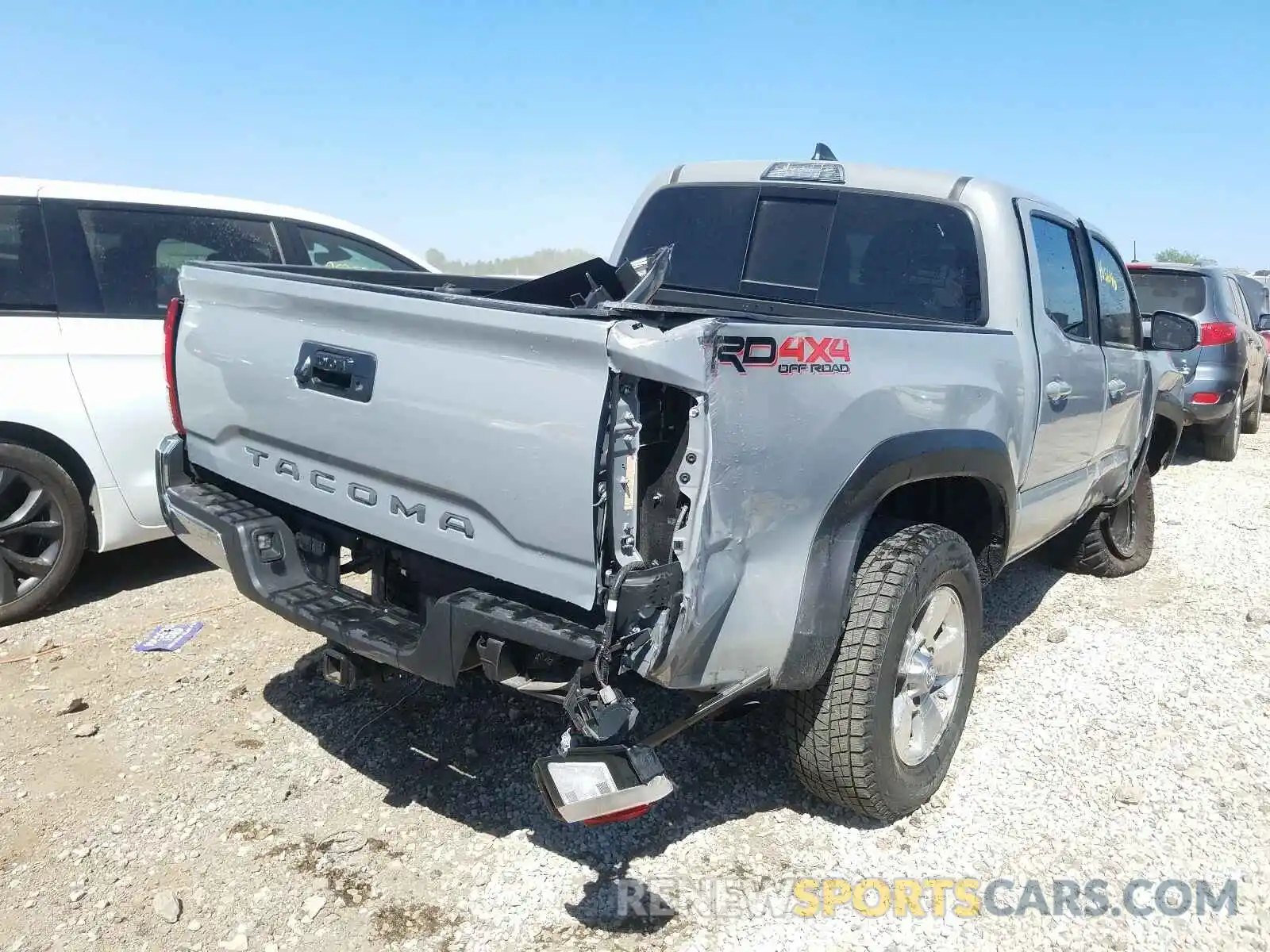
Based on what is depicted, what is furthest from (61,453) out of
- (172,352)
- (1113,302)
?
(1113,302)

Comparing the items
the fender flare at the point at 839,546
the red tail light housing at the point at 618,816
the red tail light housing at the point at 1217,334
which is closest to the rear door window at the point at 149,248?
the fender flare at the point at 839,546

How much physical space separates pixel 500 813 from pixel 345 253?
11.9ft

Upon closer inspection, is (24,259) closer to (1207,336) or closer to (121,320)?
(121,320)

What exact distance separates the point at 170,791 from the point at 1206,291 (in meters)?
8.84

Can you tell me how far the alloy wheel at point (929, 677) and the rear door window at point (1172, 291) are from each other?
656 centimetres

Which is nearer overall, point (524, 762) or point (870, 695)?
point (870, 695)

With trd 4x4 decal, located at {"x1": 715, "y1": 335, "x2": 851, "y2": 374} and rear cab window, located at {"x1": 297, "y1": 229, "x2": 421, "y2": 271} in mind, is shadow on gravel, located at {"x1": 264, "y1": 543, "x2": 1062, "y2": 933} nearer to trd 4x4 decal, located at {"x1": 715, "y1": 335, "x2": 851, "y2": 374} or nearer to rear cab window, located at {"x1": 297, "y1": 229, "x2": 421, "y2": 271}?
trd 4x4 decal, located at {"x1": 715, "y1": 335, "x2": 851, "y2": 374}

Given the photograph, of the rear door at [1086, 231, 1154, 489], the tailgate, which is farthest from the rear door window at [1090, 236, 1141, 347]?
the tailgate

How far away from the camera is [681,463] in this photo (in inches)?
79.9

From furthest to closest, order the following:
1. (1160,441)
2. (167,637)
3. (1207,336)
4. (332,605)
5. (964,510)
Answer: (1207,336)
(1160,441)
(167,637)
(964,510)
(332,605)

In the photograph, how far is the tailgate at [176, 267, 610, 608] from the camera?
6.75 ft

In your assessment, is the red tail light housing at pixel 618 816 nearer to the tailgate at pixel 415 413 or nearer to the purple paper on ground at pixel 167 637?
the tailgate at pixel 415 413

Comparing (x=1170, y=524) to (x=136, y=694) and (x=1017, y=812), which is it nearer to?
(x=1017, y=812)

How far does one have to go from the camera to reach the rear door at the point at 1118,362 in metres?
4.21
